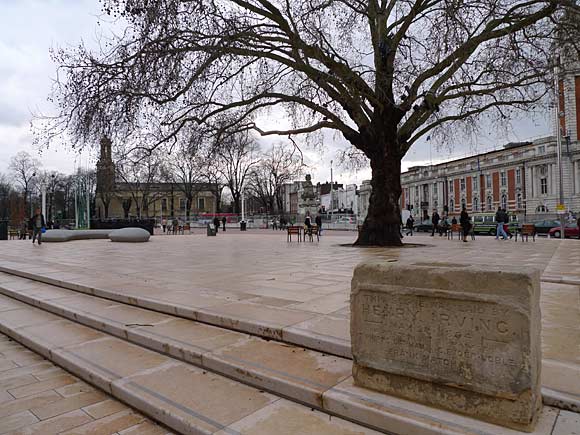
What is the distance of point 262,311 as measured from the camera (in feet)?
16.4

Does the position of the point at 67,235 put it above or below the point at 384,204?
below

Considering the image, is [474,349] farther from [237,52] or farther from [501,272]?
[237,52]

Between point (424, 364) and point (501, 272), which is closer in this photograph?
point (501, 272)

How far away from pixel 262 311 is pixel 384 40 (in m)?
13.5

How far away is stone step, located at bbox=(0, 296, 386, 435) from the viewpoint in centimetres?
A: 281

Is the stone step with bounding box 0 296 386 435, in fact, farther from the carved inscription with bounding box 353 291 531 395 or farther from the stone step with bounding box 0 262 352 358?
the stone step with bounding box 0 262 352 358

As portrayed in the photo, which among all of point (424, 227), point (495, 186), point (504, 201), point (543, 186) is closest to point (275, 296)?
point (424, 227)

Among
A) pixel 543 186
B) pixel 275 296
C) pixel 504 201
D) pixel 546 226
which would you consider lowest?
pixel 546 226

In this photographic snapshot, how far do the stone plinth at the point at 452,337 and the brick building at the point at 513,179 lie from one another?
51953 mm

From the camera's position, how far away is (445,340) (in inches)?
103

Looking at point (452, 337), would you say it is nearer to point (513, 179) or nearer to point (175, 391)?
point (175, 391)

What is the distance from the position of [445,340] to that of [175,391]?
7.30 ft

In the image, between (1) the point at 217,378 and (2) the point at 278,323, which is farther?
(2) the point at 278,323

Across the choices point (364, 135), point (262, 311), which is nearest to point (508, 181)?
point (364, 135)
